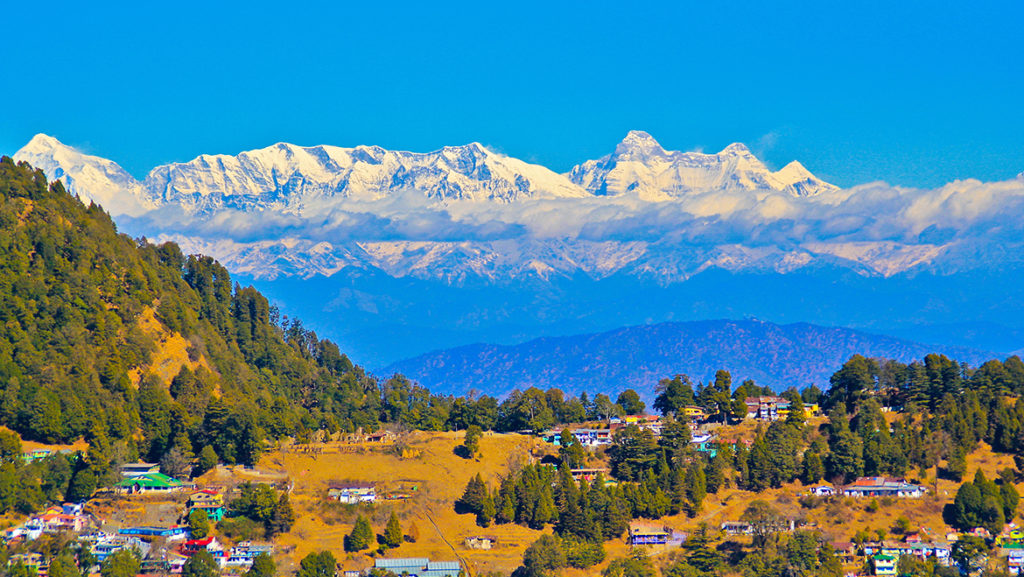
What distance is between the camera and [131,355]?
12369 centimetres

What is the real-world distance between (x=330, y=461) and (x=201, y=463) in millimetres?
11832

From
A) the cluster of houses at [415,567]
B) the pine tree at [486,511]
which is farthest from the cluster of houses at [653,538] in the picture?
the cluster of houses at [415,567]

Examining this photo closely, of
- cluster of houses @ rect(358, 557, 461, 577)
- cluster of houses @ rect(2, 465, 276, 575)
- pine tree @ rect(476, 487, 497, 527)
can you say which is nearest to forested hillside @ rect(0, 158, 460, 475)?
cluster of houses @ rect(2, 465, 276, 575)

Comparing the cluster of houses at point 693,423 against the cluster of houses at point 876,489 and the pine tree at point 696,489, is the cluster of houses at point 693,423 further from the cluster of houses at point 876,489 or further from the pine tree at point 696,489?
the cluster of houses at point 876,489

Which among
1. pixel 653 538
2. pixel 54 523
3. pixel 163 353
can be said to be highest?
pixel 163 353

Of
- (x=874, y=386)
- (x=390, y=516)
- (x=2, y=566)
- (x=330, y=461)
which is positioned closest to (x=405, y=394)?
(x=330, y=461)

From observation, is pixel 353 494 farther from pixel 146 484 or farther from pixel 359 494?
pixel 146 484

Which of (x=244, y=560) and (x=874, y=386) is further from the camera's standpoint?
(x=874, y=386)

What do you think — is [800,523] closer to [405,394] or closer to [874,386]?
[874,386]

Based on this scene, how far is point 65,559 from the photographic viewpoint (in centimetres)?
9331

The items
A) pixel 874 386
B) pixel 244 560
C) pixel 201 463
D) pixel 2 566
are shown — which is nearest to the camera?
pixel 2 566

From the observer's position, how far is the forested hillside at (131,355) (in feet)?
372

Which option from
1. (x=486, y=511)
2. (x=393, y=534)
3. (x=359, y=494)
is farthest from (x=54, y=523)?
(x=486, y=511)

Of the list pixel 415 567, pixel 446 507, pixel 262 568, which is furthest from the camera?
pixel 446 507
